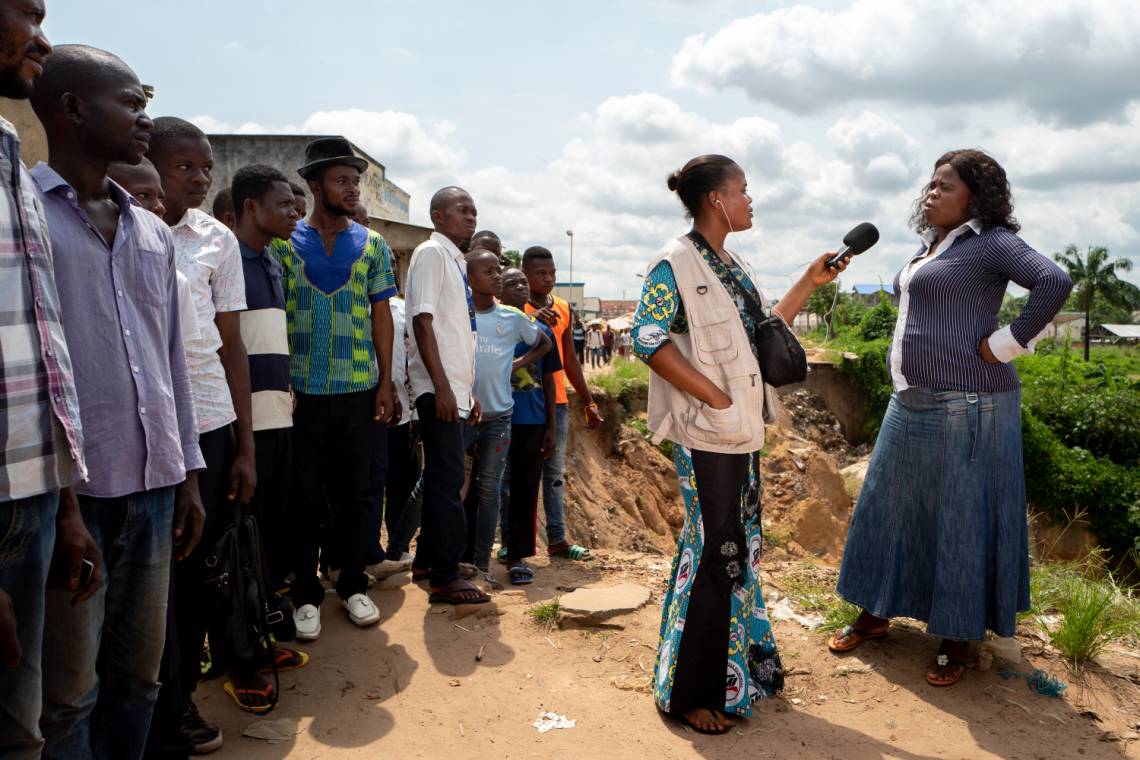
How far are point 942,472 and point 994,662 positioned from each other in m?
0.96

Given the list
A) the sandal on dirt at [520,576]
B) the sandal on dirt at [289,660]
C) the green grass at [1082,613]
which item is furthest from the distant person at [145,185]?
the green grass at [1082,613]

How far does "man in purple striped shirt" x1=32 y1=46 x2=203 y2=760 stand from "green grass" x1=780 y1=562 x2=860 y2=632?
3.25 metres

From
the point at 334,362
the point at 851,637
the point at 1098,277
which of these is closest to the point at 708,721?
the point at 851,637

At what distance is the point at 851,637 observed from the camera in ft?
13.1

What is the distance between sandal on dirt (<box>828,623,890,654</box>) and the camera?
3.98 m

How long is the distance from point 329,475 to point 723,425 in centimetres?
208

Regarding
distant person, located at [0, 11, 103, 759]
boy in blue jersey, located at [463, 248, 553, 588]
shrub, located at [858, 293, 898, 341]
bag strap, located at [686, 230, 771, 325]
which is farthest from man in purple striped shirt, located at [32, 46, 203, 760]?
shrub, located at [858, 293, 898, 341]

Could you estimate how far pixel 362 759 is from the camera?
304 cm

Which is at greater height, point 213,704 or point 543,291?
point 543,291

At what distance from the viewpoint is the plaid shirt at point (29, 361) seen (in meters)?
1.64

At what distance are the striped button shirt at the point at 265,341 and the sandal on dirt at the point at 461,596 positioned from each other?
1.39 metres

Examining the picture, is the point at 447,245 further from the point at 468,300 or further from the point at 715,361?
the point at 715,361

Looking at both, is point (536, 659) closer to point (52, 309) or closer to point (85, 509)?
point (85, 509)

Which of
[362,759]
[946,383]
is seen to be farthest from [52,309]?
[946,383]
